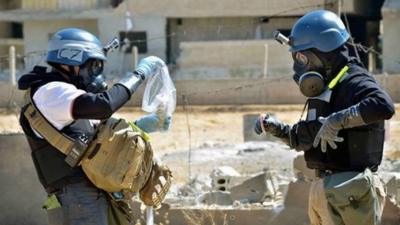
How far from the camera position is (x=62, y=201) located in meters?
4.36

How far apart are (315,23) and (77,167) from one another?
58.1 inches

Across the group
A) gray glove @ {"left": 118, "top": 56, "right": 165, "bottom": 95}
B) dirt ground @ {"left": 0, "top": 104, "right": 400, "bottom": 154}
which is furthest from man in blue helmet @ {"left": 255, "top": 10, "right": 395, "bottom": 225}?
dirt ground @ {"left": 0, "top": 104, "right": 400, "bottom": 154}

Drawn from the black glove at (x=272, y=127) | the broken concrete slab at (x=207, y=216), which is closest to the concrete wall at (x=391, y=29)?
the broken concrete slab at (x=207, y=216)

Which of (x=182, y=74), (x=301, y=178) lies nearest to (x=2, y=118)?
(x=301, y=178)

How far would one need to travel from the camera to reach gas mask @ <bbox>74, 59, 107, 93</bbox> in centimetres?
439

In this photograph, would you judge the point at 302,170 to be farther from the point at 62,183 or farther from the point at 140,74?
the point at 62,183

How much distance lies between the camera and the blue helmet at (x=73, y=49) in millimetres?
4383

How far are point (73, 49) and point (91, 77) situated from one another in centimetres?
17

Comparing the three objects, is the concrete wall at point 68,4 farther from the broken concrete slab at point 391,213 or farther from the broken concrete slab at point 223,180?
the broken concrete slab at point 391,213

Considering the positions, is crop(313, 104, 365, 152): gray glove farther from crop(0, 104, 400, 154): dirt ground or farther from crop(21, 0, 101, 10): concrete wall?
crop(21, 0, 101, 10): concrete wall

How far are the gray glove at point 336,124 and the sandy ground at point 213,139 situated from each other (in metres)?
3.91

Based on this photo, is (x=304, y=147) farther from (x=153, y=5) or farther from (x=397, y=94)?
(x=153, y=5)

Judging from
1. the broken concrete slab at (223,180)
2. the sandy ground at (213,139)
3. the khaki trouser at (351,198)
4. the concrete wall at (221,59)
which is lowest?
the concrete wall at (221,59)

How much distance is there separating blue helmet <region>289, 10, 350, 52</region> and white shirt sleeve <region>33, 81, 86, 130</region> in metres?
1.21
